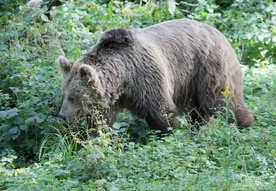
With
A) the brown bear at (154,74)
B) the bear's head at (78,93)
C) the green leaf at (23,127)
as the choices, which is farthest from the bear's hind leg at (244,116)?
the green leaf at (23,127)

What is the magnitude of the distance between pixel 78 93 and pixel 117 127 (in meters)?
0.58

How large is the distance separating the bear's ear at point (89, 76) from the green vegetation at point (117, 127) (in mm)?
487

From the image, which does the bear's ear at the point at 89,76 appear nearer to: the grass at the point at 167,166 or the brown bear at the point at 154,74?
the brown bear at the point at 154,74

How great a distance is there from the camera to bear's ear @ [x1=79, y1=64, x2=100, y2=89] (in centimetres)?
686

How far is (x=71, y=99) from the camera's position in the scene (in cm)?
705

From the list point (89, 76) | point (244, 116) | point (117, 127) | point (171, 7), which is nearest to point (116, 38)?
point (89, 76)

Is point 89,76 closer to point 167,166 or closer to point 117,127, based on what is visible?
point 117,127

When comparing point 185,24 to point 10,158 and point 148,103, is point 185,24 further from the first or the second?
point 10,158

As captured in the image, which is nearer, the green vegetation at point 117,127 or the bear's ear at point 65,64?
the green vegetation at point 117,127

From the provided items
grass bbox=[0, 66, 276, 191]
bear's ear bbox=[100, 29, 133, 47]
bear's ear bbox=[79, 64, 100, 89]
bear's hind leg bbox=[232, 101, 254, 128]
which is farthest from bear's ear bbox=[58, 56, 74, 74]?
bear's hind leg bbox=[232, 101, 254, 128]

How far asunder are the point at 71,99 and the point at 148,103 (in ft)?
2.73

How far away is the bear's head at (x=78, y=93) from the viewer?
6.99m

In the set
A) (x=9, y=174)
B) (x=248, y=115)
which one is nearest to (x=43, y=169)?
(x=9, y=174)

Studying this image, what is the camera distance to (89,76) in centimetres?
689
